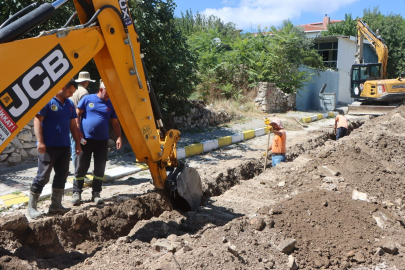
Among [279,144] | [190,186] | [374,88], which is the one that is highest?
[374,88]

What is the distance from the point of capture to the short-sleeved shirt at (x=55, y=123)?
4.44 metres

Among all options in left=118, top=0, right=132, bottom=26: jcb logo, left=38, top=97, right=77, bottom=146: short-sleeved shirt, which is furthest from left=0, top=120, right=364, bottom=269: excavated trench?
left=118, top=0, right=132, bottom=26: jcb logo

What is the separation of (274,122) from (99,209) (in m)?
3.80

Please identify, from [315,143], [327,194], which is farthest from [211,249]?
[315,143]

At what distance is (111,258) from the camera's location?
10.9 ft

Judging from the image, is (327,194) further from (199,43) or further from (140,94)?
(199,43)

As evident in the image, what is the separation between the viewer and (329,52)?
25.2 metres

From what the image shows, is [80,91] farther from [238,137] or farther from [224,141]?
[238,137]

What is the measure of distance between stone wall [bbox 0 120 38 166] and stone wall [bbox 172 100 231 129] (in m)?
4.58

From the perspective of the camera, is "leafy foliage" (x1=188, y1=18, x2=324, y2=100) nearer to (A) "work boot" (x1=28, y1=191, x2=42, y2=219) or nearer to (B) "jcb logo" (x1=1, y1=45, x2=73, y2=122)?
(A) "work boot" (x1=28, y1=191, x2=42, y2=219)

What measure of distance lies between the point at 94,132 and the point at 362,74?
606 inches

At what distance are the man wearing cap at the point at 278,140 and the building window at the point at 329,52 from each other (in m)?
19.1

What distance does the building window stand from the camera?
81.0ft

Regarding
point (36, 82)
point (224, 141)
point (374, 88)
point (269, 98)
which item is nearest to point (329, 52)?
point (374, 88)
